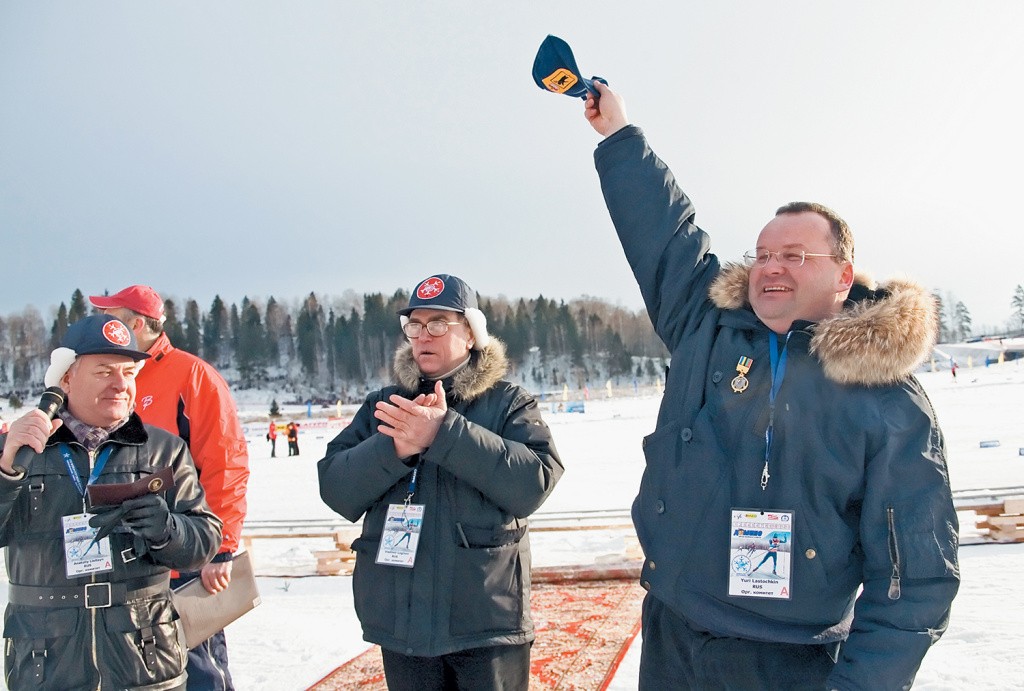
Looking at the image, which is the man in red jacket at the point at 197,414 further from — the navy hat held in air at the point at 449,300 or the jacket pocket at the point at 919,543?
the jacket pocket at the point at 919,543

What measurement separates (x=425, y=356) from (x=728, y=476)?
133 centimetres

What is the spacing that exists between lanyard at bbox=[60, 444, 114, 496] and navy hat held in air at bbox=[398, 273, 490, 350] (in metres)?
1.26

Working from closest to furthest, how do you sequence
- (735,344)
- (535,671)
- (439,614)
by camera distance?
1. (735,344)
2. (439,614)
3. (535,671)

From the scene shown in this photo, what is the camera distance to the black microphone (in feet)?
7.81

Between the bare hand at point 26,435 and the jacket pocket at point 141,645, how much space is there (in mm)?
646

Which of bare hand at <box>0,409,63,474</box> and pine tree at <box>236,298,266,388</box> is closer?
bare hand at <box>0,409,63,474</box>

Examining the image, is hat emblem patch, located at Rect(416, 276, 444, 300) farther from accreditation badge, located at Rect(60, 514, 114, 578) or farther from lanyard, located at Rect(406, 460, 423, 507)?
accreditation badge, located at Rect(60, 514, 114, 578)

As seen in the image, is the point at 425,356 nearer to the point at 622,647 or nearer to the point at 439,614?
the point at 439,614

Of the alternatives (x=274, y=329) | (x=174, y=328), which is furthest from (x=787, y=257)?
(x=274, y=329)

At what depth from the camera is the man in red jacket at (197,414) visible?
336 cm

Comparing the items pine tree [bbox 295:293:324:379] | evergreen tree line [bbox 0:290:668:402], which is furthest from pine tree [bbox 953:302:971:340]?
pine tree [bbox 295:293:324:379]

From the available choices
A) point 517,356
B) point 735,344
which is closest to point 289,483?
point 735,344

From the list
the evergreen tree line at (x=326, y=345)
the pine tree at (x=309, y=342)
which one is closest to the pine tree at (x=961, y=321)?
the evergreen tree line at (x=326, y=345)

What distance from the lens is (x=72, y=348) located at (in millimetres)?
2562
